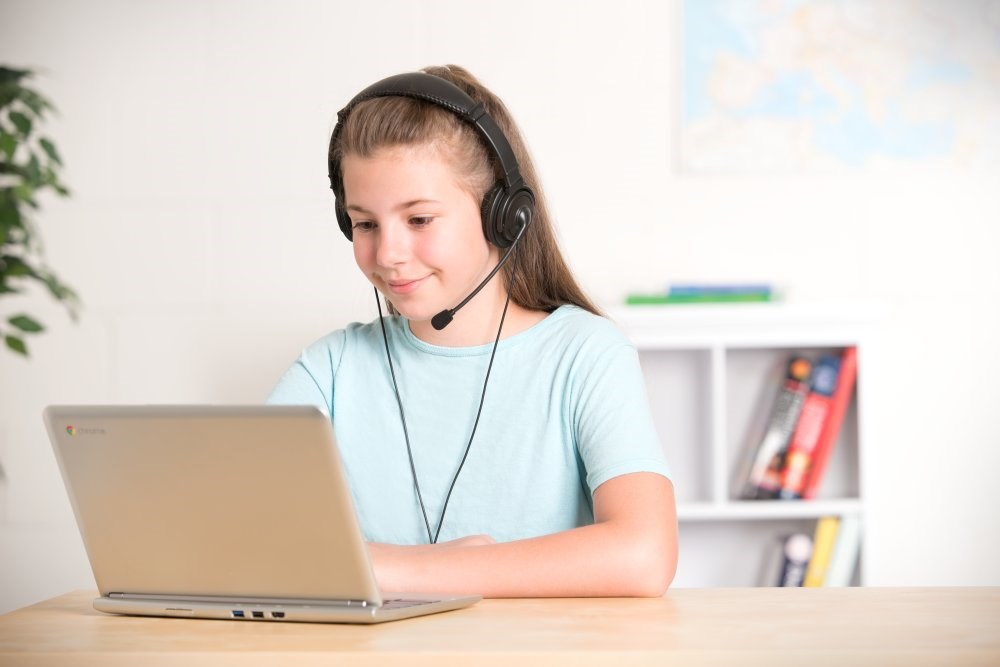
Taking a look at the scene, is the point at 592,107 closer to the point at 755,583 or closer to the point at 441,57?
the point at 441,57

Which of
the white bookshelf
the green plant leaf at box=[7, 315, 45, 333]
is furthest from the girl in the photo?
the green plant leaf at box=[7, 315, 45, 333]

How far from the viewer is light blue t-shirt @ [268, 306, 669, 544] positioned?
4.81 feet

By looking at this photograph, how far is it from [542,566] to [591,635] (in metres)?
0.23

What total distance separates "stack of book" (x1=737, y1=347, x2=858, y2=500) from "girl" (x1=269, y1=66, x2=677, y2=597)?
0.81 m

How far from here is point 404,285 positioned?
1.38m

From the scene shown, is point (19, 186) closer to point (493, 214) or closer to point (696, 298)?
point (493, 214)

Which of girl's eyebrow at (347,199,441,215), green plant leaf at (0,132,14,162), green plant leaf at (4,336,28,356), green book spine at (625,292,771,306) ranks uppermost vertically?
green plant leaf at (0,132,14,162)

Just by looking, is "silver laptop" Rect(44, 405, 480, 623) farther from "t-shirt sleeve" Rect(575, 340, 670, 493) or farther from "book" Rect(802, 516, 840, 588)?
"book" Rect(802, 516, 840, 588)

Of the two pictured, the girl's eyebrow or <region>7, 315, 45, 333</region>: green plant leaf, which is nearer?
the girl's eyebrow

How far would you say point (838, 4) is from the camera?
94.0 inches

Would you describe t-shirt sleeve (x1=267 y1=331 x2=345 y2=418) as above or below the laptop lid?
below

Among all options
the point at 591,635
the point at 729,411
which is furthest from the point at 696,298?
the point at 591,635

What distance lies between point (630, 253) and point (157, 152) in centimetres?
103

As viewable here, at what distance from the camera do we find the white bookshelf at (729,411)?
217 cm
